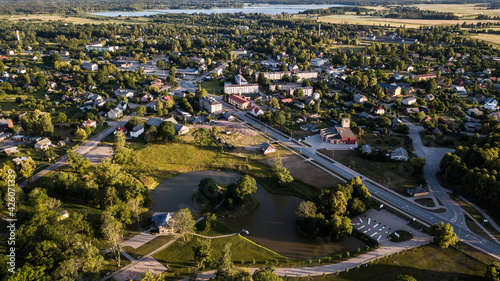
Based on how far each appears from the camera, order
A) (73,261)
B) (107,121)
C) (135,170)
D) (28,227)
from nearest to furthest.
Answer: (73,261)
(28,227)
(135,170)
(107,121)

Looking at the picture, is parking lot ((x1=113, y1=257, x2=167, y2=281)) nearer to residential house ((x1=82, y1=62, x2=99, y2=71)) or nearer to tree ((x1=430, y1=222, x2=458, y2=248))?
tree ((x1=430, y1=222, x2=458, y2=248))

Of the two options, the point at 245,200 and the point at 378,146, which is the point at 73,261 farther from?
the point at 378,146

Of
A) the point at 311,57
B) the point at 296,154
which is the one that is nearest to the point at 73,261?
the point at 296,154

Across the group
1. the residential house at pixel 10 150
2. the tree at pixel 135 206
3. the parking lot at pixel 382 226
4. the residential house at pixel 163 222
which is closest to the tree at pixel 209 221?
the residential house at pixel 163 222

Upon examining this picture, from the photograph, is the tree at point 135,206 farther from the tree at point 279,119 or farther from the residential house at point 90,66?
the residential house at point 90,66

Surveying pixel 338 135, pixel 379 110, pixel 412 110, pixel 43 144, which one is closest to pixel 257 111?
pixel 338 135

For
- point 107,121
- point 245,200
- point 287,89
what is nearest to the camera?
point 245,200
